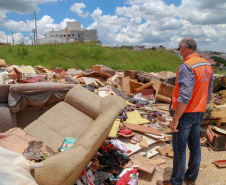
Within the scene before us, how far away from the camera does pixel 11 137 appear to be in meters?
2.52

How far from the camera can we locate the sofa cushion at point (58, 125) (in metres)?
2.91

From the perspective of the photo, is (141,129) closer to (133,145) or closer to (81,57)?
(133,145)

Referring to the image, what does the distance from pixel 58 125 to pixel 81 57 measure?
15.1m

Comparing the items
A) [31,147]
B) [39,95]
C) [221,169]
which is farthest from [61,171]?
[221,169]

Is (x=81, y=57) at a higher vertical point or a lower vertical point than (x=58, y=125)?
higher

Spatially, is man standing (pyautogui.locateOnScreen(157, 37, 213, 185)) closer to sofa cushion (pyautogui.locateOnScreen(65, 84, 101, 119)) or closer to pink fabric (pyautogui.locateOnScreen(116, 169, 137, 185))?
pink fabric (pyautogui.locateOnScreen(116, 169, 137, 185))

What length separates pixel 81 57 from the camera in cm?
1762

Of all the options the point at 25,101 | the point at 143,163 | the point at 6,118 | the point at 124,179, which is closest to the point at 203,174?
the point at 143,163

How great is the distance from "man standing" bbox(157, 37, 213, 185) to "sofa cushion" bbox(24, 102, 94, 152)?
1558 mm

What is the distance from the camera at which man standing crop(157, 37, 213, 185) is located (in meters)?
2.09

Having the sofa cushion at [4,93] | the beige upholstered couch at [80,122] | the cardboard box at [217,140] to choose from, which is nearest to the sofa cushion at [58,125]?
the beige upholstered couch at [80,122]

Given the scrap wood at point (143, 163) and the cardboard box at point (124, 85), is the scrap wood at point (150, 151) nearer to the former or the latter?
the scrap wood at point (143, 163)

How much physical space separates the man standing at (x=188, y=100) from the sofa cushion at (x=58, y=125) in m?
1.56

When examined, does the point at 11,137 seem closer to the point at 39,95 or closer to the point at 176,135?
the point at 39,95
